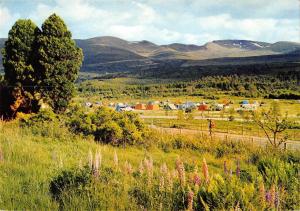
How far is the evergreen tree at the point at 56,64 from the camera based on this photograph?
24.5 metres

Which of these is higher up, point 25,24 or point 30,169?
point 25,24

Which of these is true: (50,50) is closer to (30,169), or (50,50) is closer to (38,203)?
(30,169)

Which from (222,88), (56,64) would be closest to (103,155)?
(56,64)

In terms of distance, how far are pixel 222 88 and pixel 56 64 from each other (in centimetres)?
12623

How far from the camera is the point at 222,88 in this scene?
147 meters

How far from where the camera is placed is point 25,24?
995 inches

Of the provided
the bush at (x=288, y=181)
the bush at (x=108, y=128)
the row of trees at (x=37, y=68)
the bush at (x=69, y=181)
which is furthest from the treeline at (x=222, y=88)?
the bush at (x=69, y=181)

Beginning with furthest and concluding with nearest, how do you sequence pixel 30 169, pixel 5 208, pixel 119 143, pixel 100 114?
pixel 100 114, pixel 119 143, pixel 30 169, pixel 5 208

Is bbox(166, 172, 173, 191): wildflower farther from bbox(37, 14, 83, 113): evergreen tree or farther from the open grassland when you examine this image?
bbox(37, 14, 83, 113): evergreen tree

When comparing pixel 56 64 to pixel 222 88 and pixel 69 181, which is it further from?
pixel 222 88

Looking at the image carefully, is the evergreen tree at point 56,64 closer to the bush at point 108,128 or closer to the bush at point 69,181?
the bush at point 108,128

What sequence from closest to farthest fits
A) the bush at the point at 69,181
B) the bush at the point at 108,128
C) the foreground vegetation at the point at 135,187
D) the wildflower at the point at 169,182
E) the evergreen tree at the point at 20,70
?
the foreground vegetation at the point at 135,187 → the wildflower at the point at 169,182 → the bush at the point at 69,181 → the bush at the point at 108,128 → the evergreen tree at the point at 20,70

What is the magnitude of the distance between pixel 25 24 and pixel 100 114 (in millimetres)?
12482

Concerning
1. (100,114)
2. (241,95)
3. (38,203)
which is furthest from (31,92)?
(241,95)
